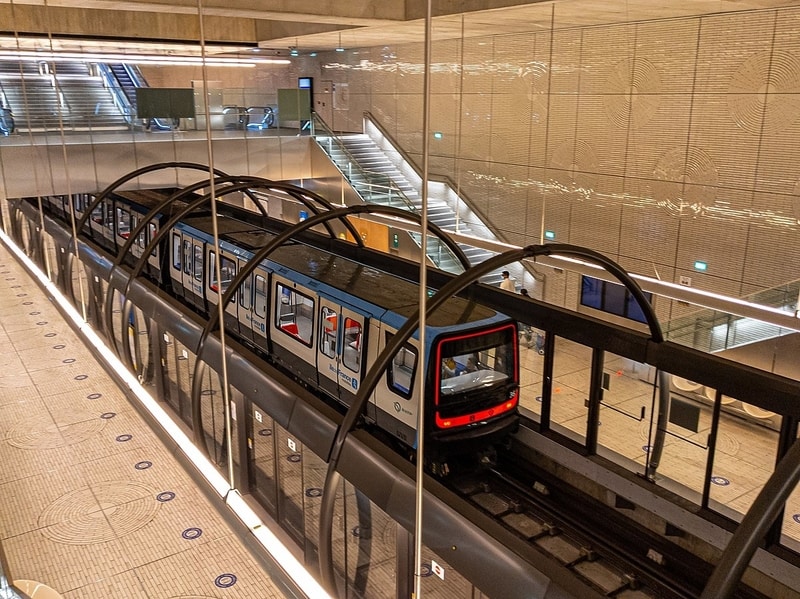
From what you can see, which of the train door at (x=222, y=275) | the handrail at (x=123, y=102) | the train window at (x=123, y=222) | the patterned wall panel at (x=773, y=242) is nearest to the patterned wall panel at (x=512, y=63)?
the patterned wall panel at (x=773, y=242)

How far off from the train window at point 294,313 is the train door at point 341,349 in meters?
0.29

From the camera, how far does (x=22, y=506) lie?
7.65 m

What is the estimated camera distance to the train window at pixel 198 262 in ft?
32.7

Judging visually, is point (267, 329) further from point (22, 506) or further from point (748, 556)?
point (748, 556)

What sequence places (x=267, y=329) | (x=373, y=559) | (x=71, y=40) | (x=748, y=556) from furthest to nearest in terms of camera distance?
(x=71, y=40) < (x=267, y=329) < (x=373, y=559) < (x=748, y=556)

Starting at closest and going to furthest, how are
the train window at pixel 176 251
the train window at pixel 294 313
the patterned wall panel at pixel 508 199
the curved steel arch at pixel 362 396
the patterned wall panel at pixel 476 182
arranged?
the curved steel arch at pixel 362 396, the train window at pixel 294 313, the train window at pixel 176 251, the patterned wall panel at pixel 508 199, the patterned wall panel at pixel 476 182

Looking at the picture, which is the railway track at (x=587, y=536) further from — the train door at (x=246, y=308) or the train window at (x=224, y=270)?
the train window at (x=224, y=270)

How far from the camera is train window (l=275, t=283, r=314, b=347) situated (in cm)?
748

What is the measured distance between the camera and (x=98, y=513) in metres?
7.50

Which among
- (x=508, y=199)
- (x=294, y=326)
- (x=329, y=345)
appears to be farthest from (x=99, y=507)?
(x=508, y=199)

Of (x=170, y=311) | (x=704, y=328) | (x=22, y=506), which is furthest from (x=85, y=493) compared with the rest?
(x=704, y=328)

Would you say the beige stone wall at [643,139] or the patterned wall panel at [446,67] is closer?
the beige stone wall at [643,139]

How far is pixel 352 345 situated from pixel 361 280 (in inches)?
39.2

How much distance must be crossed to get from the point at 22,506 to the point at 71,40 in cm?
984
